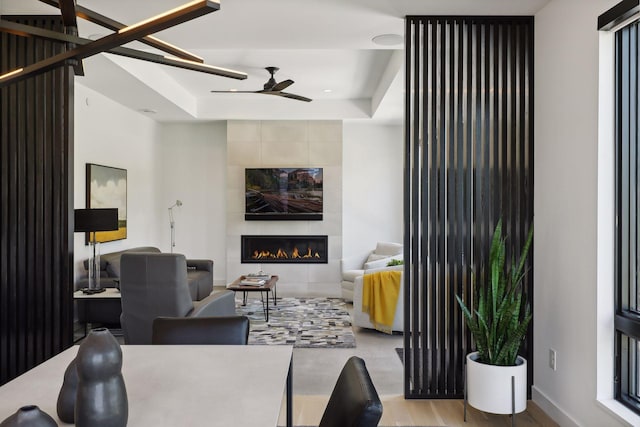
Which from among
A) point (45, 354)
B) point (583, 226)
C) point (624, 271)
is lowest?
point (45, 354)

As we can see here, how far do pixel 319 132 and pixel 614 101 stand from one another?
203 inches

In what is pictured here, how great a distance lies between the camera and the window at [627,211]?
2365mm

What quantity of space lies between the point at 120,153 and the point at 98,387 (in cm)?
567

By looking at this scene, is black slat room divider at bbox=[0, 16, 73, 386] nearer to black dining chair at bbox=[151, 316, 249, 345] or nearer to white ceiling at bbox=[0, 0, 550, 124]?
white ceiling at bbox=[0, 0, 550, 124]

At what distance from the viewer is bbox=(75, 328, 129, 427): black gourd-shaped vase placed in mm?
1099

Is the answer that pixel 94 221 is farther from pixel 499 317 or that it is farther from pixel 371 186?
pixel 371 186

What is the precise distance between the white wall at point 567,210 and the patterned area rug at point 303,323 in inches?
Result: 79.0

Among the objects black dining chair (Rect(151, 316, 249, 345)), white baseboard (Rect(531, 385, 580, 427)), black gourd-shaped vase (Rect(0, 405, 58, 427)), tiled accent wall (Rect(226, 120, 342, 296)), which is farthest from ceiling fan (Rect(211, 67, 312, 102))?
black gourd-shaped vase (Rect(0, 405, 58, 427))

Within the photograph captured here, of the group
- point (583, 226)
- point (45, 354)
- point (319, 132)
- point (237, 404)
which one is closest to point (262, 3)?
point (583, 226)

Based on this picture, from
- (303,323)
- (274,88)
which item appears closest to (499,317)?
(303,323)

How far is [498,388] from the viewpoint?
2.72m

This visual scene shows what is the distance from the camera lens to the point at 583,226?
263 centimetres

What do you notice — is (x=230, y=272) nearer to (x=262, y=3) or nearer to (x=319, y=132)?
(x=319, y=132)

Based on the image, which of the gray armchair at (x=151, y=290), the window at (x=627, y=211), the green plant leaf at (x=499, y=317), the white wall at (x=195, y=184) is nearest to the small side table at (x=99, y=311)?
the gray armchair at (x=151, y=290)
